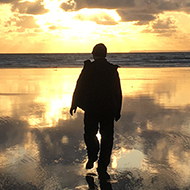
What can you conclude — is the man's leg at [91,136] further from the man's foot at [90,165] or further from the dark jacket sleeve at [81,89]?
the dark jacket sleeve at [81,89]

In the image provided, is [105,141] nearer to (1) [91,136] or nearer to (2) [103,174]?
(1) [91,136]

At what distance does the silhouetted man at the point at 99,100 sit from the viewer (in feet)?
15.7

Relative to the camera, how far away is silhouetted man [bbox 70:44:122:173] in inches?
189

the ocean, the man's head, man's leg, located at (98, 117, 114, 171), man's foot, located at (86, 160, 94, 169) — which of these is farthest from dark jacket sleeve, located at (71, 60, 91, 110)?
the ocean

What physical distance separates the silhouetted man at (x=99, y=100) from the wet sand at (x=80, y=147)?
0.32 meters

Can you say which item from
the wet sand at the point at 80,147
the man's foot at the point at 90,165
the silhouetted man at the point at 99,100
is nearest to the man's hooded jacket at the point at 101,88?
the silhouetted man at the point at 99,100

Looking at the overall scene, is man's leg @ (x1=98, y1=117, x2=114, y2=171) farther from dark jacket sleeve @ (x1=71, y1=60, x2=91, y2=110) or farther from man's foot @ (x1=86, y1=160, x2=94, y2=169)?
dark jacket sleeve @ (x1=71, y1=60, x2=91, y2=110)

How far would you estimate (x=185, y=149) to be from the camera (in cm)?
586

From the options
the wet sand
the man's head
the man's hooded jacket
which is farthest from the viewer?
the man's head

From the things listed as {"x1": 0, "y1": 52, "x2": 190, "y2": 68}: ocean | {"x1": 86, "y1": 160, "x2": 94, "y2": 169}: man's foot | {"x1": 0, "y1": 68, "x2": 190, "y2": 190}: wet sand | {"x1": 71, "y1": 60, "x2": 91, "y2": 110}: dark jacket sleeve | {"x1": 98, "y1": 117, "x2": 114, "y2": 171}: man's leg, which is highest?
{"x1": 71, "y1": 60, "x2": 91, "y2": 110}: dark jacket sleeve

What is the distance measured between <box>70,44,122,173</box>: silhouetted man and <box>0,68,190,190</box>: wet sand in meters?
0.32

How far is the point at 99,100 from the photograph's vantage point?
15.7 ft

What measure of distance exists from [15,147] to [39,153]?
614 millimetres

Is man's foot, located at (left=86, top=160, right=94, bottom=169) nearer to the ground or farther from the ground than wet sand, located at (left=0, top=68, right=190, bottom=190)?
farther from the ground
